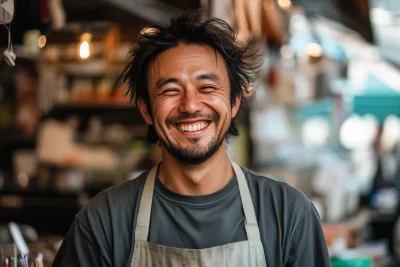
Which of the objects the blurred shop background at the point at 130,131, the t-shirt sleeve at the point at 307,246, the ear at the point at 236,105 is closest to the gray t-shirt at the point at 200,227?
the t-shirt sleeve at the point at 307,246

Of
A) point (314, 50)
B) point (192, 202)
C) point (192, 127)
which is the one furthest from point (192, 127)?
point (314, 50)

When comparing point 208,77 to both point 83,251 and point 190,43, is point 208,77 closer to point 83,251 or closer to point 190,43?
point 190,43

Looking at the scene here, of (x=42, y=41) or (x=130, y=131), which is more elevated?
(x=42, y=41)

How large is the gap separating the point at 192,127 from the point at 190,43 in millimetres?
350

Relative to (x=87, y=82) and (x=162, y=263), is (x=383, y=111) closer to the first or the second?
(x=87, y=82)

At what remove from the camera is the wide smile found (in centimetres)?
240

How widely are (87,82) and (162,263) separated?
19.9 feet

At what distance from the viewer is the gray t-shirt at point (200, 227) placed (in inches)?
95.9

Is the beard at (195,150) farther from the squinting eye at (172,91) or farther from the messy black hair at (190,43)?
the messy black hair at (190,43)

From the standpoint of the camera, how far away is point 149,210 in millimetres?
2482

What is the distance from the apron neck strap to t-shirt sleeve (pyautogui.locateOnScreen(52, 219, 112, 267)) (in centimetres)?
15

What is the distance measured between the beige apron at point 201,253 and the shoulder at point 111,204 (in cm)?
8

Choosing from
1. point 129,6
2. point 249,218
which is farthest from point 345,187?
point 249,218

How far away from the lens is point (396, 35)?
12.3 m
